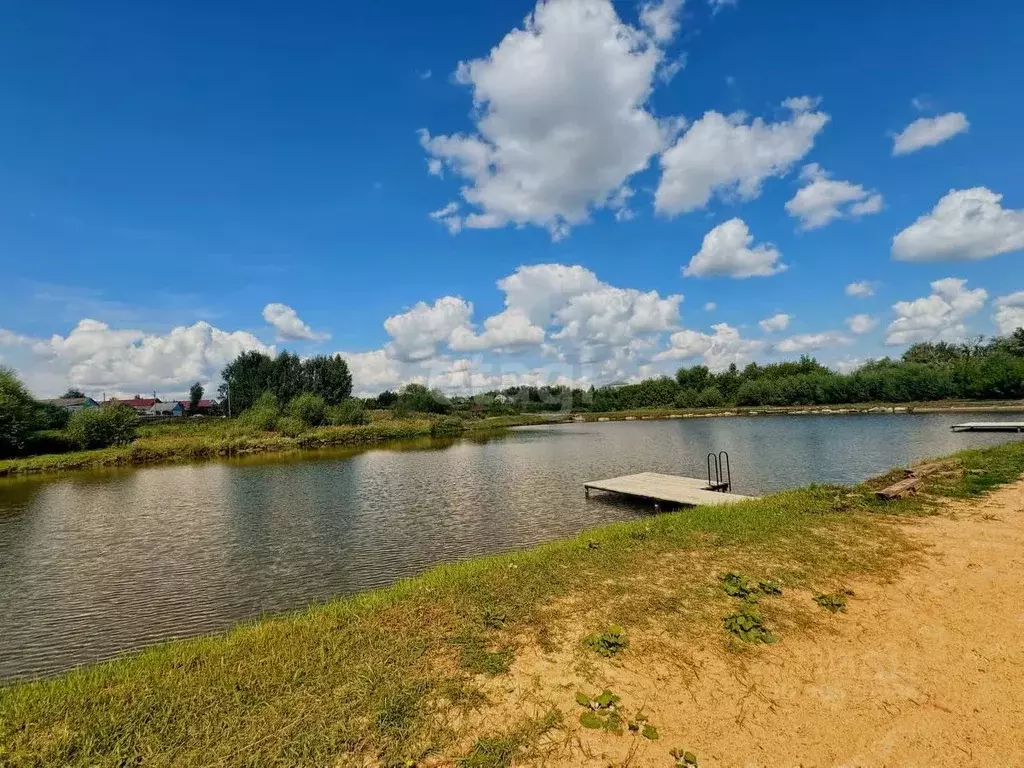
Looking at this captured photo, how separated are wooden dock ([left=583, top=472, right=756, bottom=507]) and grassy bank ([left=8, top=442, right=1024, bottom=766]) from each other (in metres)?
6.56

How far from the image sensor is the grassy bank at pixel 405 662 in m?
4.49

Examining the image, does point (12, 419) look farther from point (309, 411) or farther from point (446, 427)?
point (446, 427)

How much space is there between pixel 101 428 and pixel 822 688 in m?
64.5

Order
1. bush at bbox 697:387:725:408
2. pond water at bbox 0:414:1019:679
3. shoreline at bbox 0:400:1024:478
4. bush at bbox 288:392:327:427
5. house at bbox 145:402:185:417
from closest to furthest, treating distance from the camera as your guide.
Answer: pond water at bbox 0:414:1019:679 → shoreline at bbox 0:400:1024:478 → bush at bbox 288:392:327:427 → bush at bbox 697:387:725:408 → house at bbox 145:402:185:417

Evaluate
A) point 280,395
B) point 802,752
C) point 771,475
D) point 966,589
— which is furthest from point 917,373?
point 280,395

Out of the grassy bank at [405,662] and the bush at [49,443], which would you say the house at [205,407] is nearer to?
the bush at [49,443]

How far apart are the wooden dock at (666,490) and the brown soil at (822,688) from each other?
991cm

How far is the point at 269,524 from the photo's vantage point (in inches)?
756

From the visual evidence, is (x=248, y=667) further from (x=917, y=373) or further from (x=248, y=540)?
(x=917, y=373)

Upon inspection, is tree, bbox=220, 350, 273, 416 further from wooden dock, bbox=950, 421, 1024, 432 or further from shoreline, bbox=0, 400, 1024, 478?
wooden dock, bbox=950, 421, 1024, 432

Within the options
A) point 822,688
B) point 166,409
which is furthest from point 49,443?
point 166,409

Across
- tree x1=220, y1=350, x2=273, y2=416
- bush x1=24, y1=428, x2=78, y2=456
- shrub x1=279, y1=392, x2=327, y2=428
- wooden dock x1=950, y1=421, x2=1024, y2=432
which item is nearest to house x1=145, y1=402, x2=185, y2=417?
tree x1=220, y1=350, x2=273, y2=416

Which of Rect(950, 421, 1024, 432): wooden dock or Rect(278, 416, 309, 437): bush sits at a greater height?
Rect(278, 416, 309, 437): bush

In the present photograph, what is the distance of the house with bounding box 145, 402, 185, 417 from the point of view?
130 m
